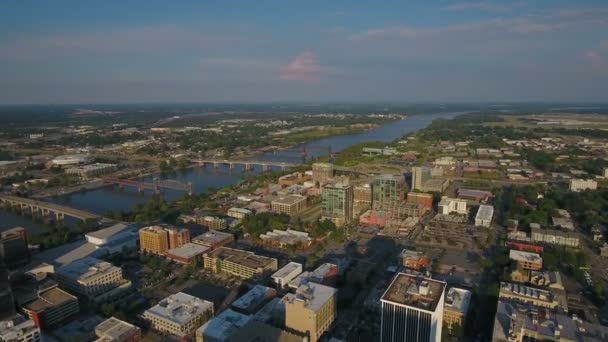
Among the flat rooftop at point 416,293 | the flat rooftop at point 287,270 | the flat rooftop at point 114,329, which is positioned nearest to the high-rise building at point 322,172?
the flat rooftop at point 287,270

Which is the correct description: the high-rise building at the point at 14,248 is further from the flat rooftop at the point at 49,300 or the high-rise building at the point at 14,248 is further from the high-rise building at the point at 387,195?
the high-rise building at the point at 387,195

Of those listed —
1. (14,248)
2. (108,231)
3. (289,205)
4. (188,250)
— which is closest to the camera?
(14,248)

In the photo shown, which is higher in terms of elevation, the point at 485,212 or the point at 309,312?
the point at 309,312

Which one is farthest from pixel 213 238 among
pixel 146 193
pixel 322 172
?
pixel 146 193

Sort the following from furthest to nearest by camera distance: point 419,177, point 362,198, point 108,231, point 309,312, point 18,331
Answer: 1. point 419,177
2. point 362,198
3. point 108,231
4. point 309,312
5. point 18,331

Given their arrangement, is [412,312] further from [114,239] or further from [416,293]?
[114,239]

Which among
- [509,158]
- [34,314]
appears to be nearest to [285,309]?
[34,314]

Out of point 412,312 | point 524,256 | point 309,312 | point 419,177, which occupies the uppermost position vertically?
point 412,312
